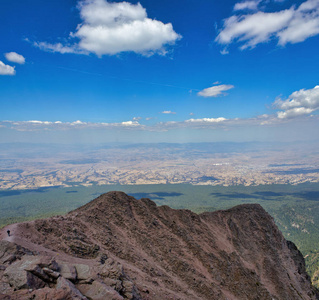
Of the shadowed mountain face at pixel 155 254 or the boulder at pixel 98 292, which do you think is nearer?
the boulder at pixel 98 292

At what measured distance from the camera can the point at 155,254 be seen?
39.3 metres

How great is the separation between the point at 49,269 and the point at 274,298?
43.8 m

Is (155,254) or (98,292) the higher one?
(98,292)

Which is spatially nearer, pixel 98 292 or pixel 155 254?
pixel 98 292

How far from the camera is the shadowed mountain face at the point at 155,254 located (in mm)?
19047

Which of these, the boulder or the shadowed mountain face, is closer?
the boulder

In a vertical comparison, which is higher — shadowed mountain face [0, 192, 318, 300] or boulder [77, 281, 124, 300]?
boulder [77, 281, 124, 300]

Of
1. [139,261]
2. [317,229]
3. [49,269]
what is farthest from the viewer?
[317,229]

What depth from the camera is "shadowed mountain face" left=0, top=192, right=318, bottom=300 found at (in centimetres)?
1905

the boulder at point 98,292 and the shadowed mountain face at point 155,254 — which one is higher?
the boulder at point 98,292

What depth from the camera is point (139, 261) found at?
1339 inches

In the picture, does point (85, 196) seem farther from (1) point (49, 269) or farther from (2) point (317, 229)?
(1) point (49, 269)

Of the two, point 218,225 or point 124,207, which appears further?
point 218,225

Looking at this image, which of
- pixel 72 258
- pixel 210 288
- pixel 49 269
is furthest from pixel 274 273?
pixel 49 269
